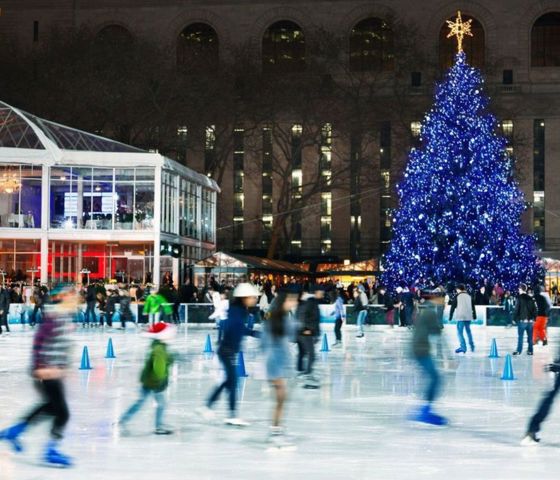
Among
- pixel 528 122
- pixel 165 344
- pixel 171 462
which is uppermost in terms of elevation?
pixel 528 122

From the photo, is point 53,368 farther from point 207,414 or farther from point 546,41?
point 546,41

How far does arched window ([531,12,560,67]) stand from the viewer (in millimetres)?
78625

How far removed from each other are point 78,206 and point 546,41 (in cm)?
4322

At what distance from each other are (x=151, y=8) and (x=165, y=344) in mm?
73425

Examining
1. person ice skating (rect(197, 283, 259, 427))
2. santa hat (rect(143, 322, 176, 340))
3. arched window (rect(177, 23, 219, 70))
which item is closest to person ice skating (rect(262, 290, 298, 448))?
person ice skating (rect(197, 283, 259, 427))

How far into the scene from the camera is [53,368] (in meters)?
9.48

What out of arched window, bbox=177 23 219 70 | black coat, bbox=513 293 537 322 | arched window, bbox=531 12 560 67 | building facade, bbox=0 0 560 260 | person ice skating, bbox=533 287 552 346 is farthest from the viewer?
arched window, bbox=177 23 219 70

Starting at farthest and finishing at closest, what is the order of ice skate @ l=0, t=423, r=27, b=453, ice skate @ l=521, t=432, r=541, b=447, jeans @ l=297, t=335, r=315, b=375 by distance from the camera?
jeans @ l=297, t=335, r=315, b=375
ice skate @ l=521, t=432, r=541, b=447
ice skate @ l=0, t=423, r=27, b=453

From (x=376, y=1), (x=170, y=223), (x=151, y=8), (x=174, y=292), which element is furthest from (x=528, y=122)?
(x=174, y=292)

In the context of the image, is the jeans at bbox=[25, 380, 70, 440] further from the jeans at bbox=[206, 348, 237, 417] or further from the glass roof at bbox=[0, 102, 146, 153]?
the glass roof at bbox=[0, 102, 146, 153]

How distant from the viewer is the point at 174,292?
35406mm

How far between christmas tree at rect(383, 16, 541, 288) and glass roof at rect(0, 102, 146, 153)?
1544cm

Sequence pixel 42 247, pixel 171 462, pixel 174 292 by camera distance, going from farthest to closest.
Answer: pixel 42 247 → pixel 174 292 → pixel 171 462

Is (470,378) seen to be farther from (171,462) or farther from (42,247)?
(42,247)
